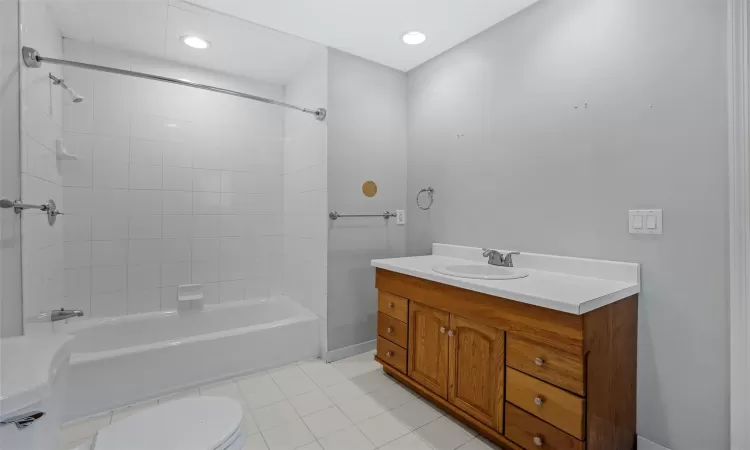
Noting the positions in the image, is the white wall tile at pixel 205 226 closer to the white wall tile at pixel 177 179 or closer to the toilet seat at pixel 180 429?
the white wall tile at pixel 177 179

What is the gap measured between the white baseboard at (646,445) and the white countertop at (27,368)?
214cm

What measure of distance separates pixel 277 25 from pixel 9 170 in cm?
156

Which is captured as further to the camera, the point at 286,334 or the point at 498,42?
the point at 286,334

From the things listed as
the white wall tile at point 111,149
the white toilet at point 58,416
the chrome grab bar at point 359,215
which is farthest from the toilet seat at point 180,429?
the white wall tile at point 111,149

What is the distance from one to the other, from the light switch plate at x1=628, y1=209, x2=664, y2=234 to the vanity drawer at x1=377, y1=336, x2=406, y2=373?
4.34ft

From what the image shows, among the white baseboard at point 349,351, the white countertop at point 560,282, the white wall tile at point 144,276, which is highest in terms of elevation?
the white countertop at point 560,282

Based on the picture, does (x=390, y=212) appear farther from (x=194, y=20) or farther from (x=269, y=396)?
(x=194, y=20)

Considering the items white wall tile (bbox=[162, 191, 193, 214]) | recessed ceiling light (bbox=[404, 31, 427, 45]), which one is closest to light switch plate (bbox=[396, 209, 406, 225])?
recessed ceiling light (bbox=[404, 31, 427, 45])

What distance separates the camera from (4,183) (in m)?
1.31

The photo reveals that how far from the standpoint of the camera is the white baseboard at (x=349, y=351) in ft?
7.82

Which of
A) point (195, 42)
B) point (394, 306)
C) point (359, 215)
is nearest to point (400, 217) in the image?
point (359, 215)

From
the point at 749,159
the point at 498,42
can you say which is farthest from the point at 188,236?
the point at 749,159

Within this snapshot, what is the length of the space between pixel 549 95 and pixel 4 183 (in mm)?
2537

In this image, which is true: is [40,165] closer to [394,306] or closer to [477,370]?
[394,306]
